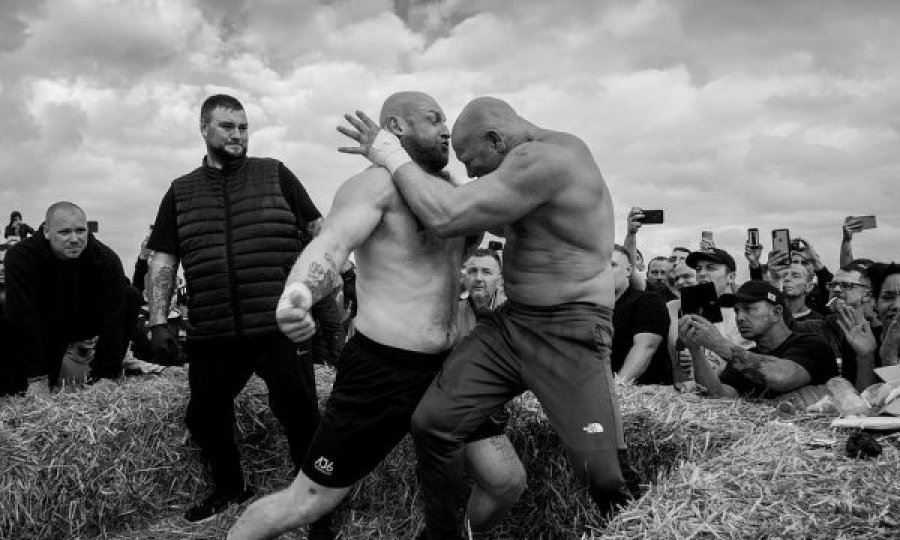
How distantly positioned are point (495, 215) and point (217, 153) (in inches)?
102

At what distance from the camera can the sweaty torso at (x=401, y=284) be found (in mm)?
3643

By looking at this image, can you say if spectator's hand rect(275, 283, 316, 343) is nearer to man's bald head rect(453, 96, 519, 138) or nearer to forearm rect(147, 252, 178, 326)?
man's bald head rect(453, 96, 519, 138)

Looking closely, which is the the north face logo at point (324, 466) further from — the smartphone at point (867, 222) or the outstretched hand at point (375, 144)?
the smartphone at point (867, 222)

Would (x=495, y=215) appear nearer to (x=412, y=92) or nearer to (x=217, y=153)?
(x=412, y=92)

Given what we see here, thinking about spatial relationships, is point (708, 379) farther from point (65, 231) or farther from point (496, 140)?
point (65, 231)

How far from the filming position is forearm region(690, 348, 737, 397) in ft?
17.4

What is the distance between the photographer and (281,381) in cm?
475

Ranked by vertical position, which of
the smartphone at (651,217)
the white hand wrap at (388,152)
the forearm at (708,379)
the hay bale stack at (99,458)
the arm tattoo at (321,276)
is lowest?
the hay bale stack at (99,458)

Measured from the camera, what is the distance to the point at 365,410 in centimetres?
360

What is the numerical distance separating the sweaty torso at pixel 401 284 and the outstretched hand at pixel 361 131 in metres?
0.17

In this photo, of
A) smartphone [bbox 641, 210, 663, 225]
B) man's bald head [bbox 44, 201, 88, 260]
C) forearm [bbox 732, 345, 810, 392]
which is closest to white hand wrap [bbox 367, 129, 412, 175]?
forearm [bbox 732, 345, 810, 392]

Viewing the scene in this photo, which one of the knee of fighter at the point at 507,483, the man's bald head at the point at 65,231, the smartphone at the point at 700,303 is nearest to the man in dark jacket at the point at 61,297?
the man's bald head at the point at 65,231

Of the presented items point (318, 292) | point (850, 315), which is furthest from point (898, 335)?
point (318, 292)

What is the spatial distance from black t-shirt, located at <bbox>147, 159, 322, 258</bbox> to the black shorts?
72.7 inches
